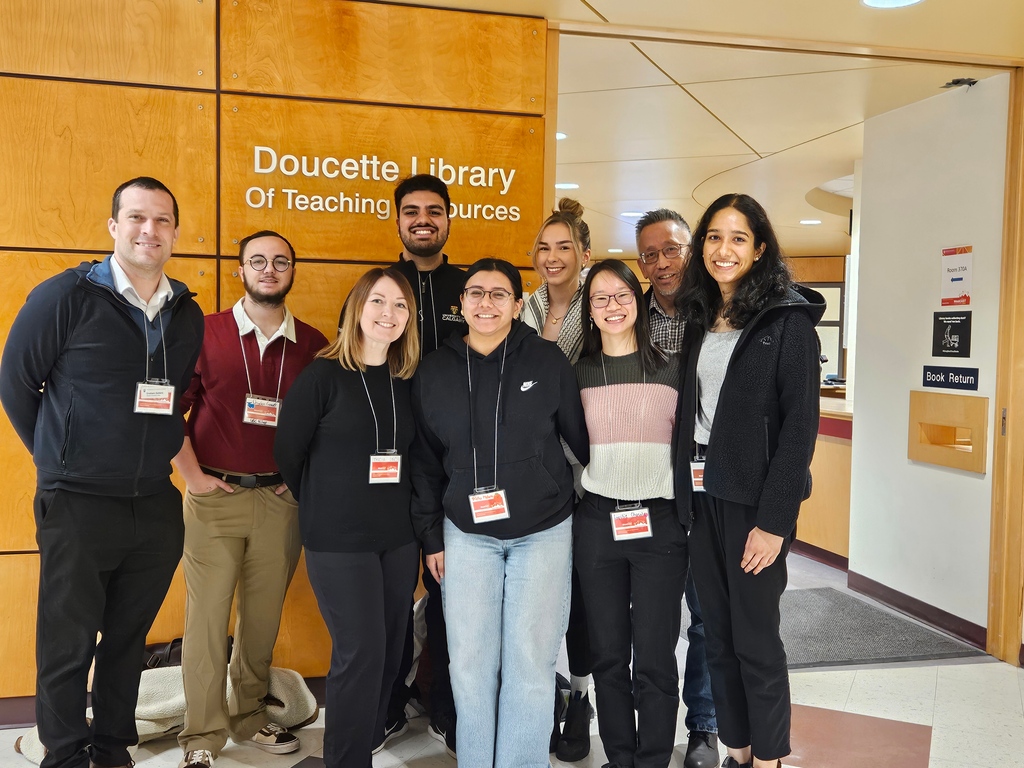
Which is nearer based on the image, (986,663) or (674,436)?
(674,436)

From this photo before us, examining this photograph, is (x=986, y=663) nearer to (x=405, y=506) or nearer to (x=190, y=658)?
(x=405, y=506)

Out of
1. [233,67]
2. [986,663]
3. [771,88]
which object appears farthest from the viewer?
[771,88]

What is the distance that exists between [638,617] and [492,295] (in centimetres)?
110

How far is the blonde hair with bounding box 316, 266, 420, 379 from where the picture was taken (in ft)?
7.98

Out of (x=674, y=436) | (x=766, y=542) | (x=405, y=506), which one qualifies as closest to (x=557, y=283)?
(x=674, y=436)

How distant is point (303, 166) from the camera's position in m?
3.29

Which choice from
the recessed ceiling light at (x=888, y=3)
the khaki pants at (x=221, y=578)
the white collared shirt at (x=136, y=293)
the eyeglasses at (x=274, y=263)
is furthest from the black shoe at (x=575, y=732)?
the recessed ceiling light at (x=888, y=3)

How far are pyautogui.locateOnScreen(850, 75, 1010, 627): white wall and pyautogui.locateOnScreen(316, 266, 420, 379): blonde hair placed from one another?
3195 mm

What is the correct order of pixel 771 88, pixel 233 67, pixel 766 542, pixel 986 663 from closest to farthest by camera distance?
pixel 766 542
pixel 233 67
pixel 986 663
pixel 771 88

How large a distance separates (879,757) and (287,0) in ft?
12.3

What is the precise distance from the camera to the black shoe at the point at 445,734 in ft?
9.32

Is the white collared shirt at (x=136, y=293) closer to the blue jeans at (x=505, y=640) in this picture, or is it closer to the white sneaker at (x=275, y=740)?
the blue jeans at (x=505, y=640)

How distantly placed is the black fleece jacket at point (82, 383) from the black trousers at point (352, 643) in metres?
0.63

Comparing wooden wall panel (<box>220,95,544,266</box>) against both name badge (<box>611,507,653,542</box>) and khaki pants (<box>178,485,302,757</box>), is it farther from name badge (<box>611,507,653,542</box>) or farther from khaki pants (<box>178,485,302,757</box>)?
name badge (<box>611,507,653,542</box>)
